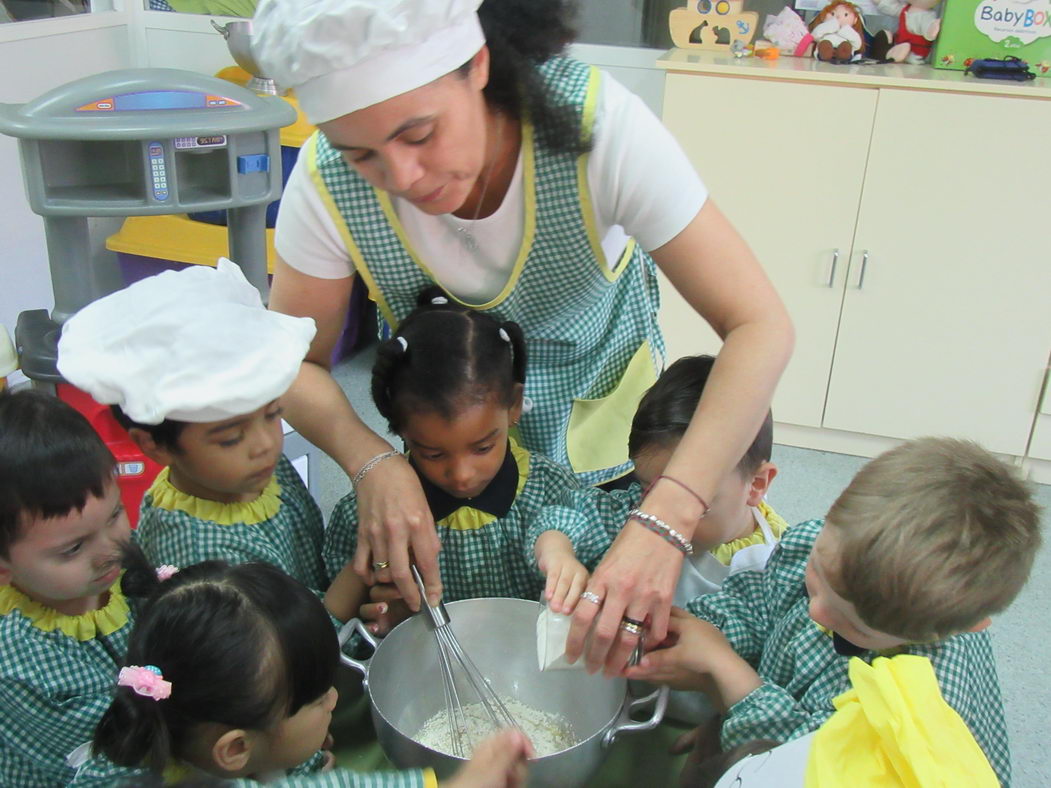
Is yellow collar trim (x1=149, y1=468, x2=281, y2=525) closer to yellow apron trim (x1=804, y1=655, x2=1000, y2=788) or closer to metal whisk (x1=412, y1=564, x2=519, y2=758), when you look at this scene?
metal whisk (x1=412, y1=564, x2=519, y2=758)

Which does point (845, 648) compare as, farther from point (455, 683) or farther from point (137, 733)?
point (137, 733)

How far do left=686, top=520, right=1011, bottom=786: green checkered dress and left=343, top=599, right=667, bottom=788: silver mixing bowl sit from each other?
0.35ft

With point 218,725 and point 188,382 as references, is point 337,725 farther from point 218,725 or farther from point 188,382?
point 188,382

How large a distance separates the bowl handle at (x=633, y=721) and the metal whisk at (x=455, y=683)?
0.45 ft

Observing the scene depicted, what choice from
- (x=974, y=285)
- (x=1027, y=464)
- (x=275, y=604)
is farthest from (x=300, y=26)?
(x=1027, y=464)

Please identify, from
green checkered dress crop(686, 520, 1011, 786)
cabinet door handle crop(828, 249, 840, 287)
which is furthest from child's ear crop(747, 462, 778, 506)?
cabinet door handle crop(828, 249, 840, 287)

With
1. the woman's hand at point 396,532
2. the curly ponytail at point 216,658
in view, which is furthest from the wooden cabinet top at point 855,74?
the curly ponytail at point 216,658

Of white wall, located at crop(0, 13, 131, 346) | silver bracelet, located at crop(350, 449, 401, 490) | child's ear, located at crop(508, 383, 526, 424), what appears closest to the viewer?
silver bracelet, located at crop(350, 449, 401, 490)

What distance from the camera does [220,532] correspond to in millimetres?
1100

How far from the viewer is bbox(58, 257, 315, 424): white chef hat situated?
0.95 m

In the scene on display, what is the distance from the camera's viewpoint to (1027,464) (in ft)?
8.27

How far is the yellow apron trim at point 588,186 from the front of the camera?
1021mm

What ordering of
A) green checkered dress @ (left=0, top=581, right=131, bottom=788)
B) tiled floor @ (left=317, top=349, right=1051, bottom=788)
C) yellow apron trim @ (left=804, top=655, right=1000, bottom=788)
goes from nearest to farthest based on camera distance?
yellow apron trim @ (left=804, top=655, right=1000, bottom=788), green checkered dress @ (left=0, top=581, right=131, bottom=788), tiled floor @ (left=317, top=349, right=1051, bottom=788)

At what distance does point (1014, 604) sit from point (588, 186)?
1513mm
